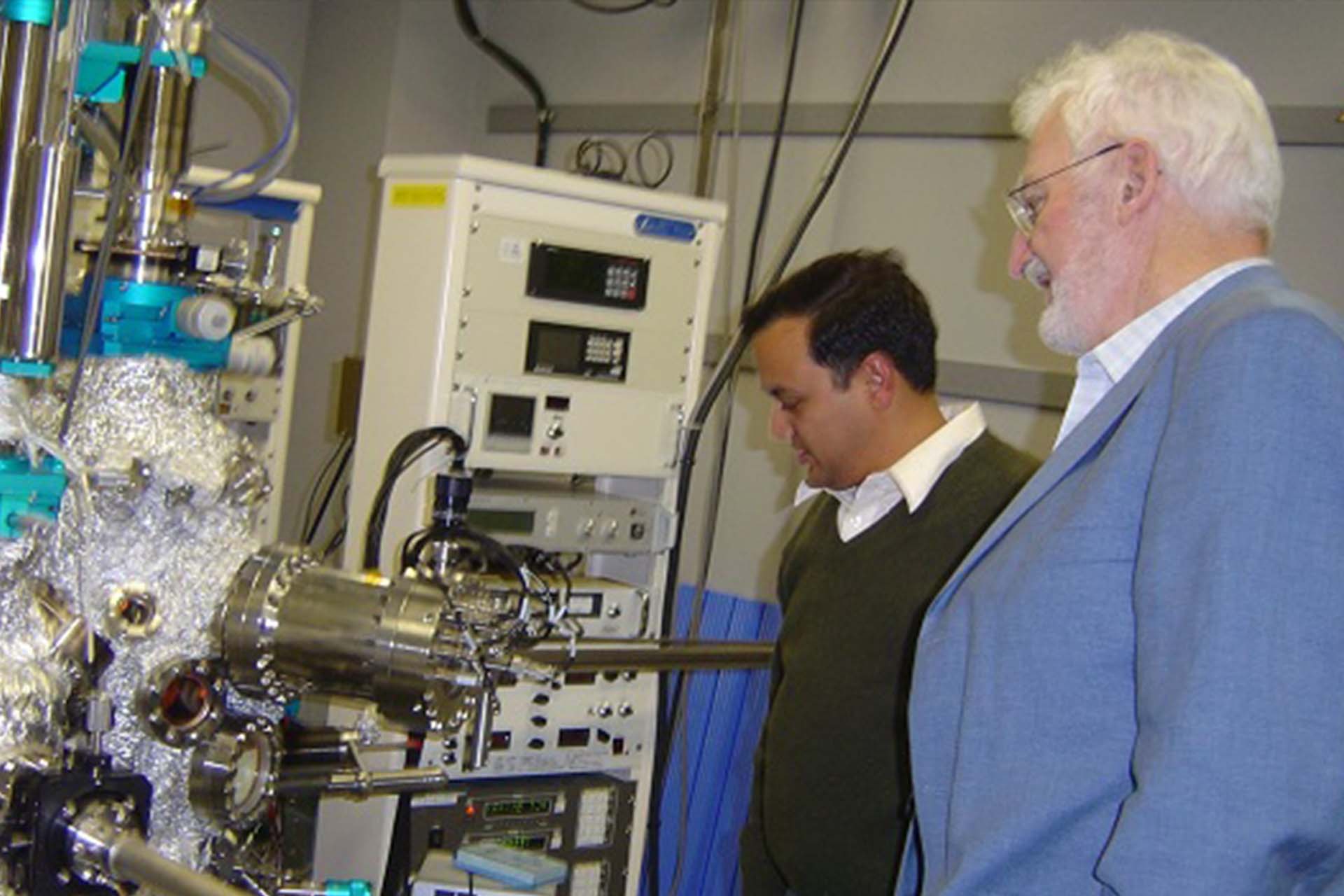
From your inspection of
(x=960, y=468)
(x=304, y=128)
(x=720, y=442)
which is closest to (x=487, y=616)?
(x=960, y=468)

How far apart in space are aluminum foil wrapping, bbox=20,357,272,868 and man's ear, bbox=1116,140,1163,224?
0.81 metres

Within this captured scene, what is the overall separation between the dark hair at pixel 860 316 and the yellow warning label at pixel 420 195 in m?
0.60

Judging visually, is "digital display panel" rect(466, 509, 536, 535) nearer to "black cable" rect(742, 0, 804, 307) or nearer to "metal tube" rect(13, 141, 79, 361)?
"black cable" rect(742, 0, 804, 307)

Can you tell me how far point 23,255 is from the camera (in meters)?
1.11

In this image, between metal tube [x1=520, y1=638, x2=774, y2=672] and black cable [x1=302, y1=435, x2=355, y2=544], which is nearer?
metal tube [x1=520, y1=638, x2=774, y2=672]

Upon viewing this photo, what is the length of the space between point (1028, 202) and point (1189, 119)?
192 millimetres

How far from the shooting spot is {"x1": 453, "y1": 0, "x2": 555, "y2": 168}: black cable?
14.5 feet

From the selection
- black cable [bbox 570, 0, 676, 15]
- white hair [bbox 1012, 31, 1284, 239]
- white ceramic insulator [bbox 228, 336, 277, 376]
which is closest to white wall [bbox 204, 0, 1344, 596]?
black cable [bbox 570, 0, 676, 15]

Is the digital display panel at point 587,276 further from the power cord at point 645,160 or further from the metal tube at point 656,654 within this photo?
the power cord at point 645,160

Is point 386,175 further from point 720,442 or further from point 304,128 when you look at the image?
point 304,128

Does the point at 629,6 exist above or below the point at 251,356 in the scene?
above

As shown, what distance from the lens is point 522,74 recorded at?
4508mm

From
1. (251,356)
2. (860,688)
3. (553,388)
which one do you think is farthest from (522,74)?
(251,356)

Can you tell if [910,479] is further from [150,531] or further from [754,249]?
[754,249]
